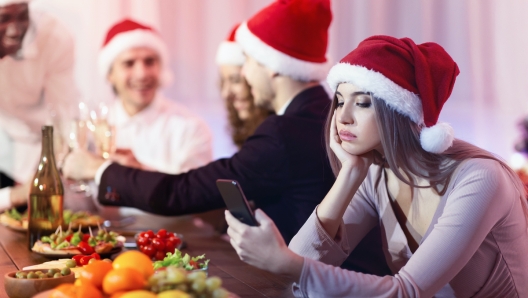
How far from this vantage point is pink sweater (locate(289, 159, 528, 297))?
127cm

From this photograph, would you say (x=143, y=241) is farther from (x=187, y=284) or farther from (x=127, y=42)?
(x=127, y=42)

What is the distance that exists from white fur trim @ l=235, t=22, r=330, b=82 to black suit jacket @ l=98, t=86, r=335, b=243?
9 centimetres

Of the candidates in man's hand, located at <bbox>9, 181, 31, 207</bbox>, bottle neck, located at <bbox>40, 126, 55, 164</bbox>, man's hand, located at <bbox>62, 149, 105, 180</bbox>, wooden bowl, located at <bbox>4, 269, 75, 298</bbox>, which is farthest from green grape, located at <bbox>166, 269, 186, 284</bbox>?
man's hand, located at <bbox>9, 181, 31, 207</bbox>

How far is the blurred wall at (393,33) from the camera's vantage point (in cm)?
413

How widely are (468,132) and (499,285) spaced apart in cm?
308

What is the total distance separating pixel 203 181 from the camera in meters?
2.15

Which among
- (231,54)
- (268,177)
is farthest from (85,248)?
(231,54)

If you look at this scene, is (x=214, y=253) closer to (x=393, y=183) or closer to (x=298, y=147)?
(x=298, y=147)

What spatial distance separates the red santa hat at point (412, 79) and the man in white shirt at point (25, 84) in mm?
2875

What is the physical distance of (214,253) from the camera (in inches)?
76.3

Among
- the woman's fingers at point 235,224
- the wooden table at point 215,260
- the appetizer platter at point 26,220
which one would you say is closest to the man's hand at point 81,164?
the appetizer platter at point 26,220

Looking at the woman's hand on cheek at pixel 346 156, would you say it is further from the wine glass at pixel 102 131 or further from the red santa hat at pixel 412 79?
the wine glass at pixel 102 131

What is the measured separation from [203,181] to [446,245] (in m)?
1.02

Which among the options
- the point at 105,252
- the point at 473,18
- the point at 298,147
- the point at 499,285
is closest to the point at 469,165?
the point at 499,285
